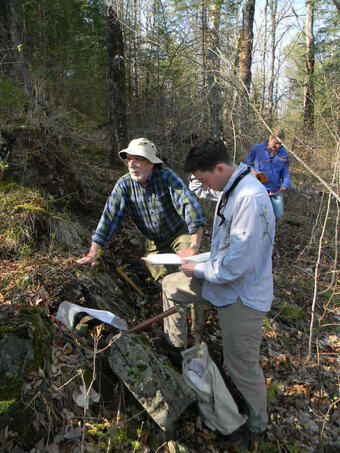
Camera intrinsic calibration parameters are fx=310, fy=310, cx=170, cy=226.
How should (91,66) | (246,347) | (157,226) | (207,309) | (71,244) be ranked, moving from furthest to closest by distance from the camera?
(91,66), (207,309), (71,244), (157,226), (246,347)

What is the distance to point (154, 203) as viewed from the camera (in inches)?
140

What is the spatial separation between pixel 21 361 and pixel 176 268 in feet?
7.01

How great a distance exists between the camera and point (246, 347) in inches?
97.9

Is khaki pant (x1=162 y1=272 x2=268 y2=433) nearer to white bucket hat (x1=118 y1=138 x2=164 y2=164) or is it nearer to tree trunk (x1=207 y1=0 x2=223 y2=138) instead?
white bucket hat (x1=118 y1=138 x2=164 y2=164)

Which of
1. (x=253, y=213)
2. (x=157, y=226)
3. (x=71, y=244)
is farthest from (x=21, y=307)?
(x=253, y=213)

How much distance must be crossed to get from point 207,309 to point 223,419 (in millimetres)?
1829

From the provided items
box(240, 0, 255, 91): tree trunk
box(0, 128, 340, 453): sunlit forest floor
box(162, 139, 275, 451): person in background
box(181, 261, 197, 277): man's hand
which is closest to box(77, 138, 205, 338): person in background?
box(181, 261, 197, 277): man's hand

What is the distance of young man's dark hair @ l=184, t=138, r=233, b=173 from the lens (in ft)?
8.21

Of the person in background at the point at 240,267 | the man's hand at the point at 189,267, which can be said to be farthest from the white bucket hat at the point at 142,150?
the man's hand at the point at 189,267

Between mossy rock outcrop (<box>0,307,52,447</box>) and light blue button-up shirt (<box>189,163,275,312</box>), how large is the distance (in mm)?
1373

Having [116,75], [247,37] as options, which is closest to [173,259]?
[116,75]

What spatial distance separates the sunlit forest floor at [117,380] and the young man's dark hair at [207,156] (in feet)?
4.94

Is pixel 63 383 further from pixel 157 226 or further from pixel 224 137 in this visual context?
pixel 224 137

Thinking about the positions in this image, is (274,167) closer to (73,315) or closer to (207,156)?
(207,156)
